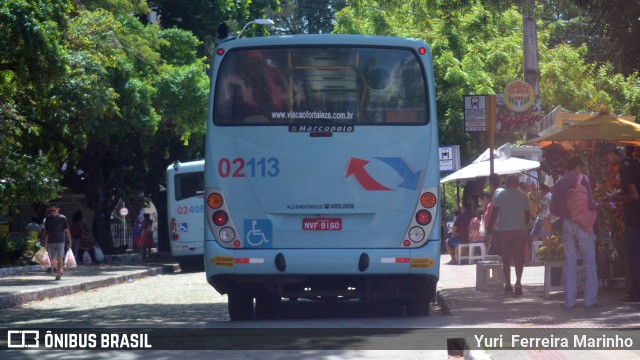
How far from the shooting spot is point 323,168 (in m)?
12.1

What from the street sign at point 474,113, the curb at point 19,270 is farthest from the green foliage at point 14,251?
the street sign at point 474,113

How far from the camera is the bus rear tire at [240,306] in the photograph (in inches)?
504

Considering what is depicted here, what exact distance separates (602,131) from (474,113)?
2617 millimetres

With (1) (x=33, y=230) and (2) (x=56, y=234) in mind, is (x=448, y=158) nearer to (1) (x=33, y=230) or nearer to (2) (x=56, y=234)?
(2) (x=56, y=234)

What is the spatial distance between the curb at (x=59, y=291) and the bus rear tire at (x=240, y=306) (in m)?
6.65

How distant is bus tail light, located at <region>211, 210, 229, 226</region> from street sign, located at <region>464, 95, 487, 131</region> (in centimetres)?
549

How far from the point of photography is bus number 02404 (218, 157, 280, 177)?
39.6 feet

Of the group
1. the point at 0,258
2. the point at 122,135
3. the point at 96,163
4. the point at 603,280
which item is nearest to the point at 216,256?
the point at 603,280

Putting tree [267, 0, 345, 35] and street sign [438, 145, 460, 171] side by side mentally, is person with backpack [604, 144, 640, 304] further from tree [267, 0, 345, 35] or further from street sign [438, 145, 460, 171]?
tree [267, 0, 345, 35]

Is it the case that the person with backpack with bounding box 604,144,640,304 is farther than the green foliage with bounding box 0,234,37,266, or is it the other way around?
the green foliage with bounding box 0,234,37,266

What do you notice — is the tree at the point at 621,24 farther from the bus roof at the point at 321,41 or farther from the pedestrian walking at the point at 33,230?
the pedestrian walking at the point at 33,230

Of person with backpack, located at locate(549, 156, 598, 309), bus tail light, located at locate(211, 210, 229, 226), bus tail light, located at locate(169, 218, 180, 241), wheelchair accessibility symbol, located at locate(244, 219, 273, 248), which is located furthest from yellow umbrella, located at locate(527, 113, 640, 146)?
bus tail light, located at locate(169, 218, 180, 241)

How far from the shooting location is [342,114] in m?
12.2

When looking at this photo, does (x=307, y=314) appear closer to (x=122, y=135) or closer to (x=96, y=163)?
(x=122, y=135)
